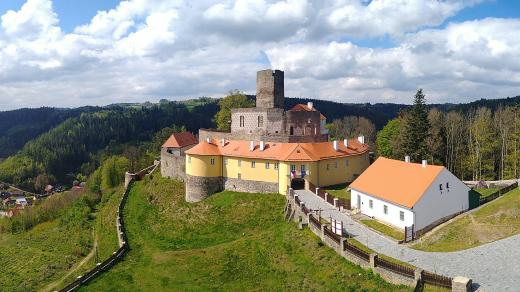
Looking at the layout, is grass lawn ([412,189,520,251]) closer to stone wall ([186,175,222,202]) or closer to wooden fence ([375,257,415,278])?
wooden fence ([375,257,415,278])

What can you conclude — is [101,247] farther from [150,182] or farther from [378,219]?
[378,219]

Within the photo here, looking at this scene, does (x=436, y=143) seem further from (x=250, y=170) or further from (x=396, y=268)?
(x=396, y=268)

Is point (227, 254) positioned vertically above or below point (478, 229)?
below

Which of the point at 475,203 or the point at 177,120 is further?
the point at 177,120

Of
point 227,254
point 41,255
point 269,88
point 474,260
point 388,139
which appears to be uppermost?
point 269,88

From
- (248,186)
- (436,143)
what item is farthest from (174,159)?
(436,143)

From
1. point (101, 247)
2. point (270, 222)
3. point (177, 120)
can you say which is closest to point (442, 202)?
point (270, 222)

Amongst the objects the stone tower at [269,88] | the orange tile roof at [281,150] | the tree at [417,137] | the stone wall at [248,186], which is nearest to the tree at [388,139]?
the tree at [417,137]

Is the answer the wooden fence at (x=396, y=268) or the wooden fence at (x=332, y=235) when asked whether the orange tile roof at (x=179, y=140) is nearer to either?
the wooden fence at (x=332, y=235)
